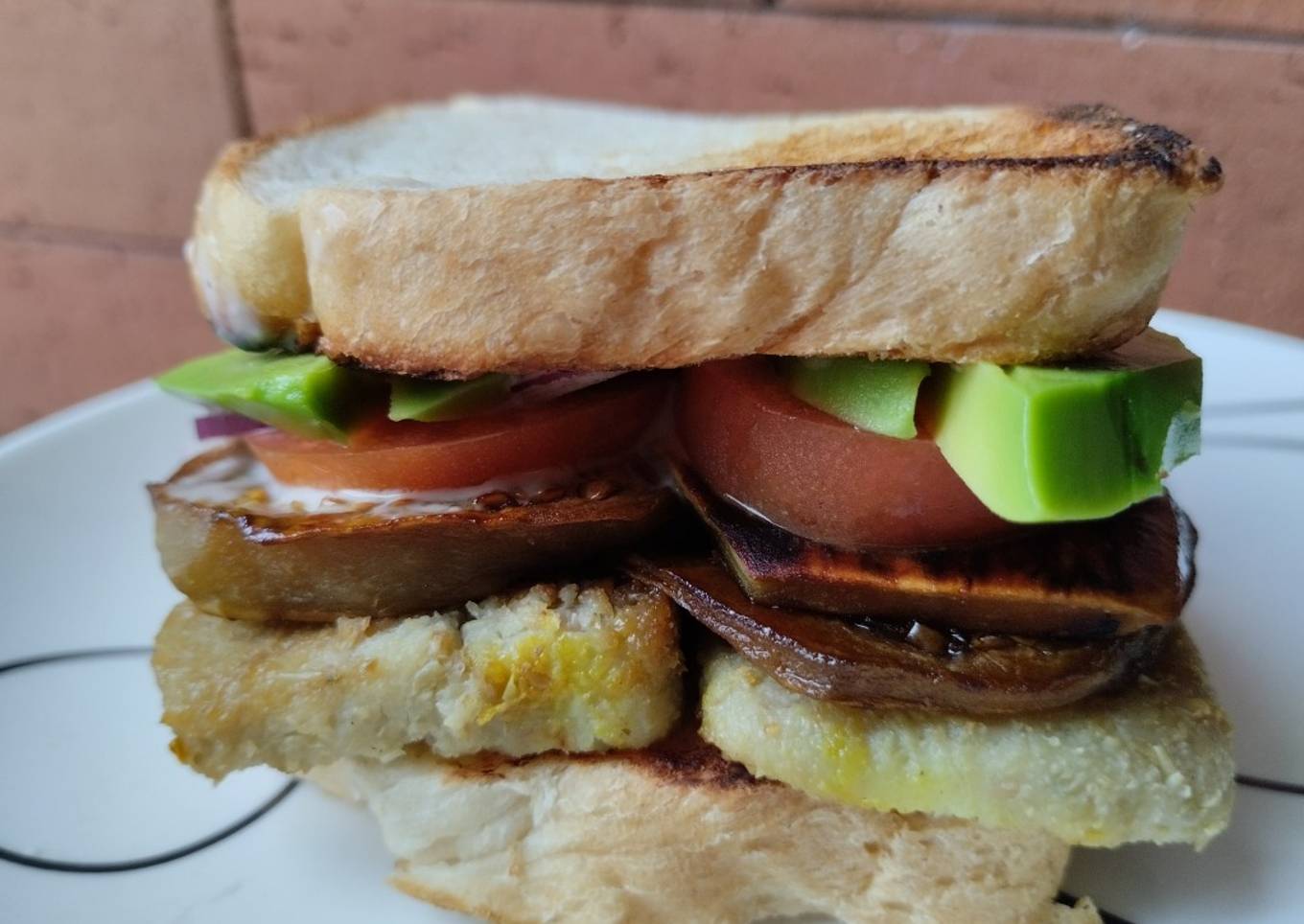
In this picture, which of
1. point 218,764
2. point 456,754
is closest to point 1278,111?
point 456,754

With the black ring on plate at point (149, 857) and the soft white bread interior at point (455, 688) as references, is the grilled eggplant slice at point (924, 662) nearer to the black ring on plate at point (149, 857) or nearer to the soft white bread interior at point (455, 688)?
the soft white bread interior at point (455, 688)

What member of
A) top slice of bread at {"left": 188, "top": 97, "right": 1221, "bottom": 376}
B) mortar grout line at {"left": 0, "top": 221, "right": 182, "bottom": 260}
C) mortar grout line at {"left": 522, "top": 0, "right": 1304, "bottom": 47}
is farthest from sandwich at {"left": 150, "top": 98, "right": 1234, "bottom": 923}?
mortar grout line at {"left": 0, "top": 221, "right": 182, "bottom": 260}

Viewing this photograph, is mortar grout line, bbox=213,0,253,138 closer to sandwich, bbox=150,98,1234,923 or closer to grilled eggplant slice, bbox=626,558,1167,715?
sandwich, bbox=150,98,1234,923

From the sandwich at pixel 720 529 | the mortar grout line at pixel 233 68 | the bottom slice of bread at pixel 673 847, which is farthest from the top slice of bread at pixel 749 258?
the mortar grout line at pixel 233 68

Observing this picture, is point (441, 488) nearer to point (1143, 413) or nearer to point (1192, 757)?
point (1143, 413)

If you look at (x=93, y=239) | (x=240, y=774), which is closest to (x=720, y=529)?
(x=240, y=774)
